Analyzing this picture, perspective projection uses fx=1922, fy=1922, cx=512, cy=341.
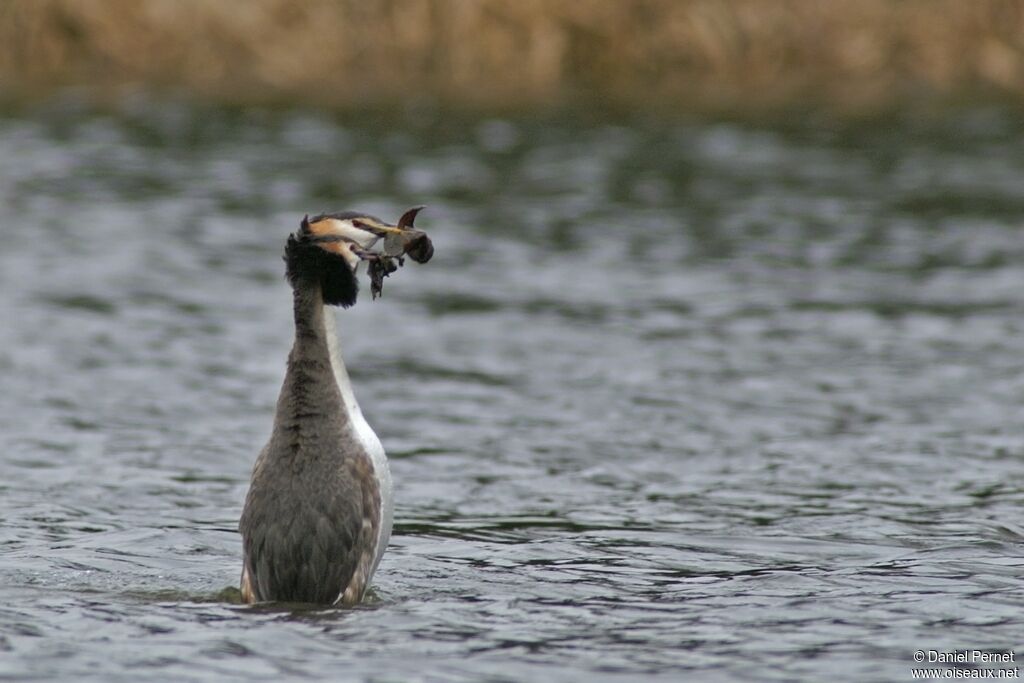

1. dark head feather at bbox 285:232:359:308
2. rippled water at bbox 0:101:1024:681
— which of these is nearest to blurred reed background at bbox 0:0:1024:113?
rippled water at bbox 0:101:1024:681

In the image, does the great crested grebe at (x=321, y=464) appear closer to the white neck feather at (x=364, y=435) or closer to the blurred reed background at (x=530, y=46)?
the white neck feather at (x=364, y=435)

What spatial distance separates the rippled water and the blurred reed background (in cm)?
232

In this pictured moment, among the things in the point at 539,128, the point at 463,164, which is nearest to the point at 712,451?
the point at 463,164

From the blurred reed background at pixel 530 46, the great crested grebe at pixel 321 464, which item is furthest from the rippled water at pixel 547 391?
the blurred reed background at pixel 530 46

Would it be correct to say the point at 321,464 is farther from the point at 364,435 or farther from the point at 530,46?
the point at 530,46

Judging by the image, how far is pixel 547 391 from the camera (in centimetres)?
1591

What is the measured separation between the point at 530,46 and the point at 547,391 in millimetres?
15271

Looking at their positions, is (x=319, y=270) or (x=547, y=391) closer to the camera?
(x=319, y=270)

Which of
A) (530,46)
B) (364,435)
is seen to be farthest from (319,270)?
(530,46)

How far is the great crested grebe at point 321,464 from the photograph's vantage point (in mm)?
9461

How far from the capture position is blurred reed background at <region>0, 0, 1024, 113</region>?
29859 mm

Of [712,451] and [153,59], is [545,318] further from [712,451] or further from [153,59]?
[153,59]

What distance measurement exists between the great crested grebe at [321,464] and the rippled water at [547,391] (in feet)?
0.76

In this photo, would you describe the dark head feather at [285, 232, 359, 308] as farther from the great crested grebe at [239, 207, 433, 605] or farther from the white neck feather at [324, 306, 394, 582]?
the white neck feather at [324, 306, 394, 582]
